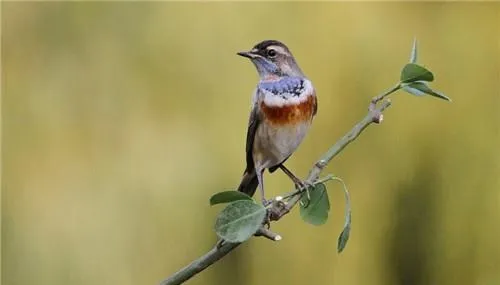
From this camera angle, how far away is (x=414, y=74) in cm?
31

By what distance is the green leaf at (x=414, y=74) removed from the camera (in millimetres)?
308

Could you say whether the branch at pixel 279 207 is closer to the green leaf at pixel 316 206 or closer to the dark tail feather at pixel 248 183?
the green leaf at pixel 316 206

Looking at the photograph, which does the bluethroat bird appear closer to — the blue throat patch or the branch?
the blue throat patch

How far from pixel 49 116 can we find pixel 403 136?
0.36m

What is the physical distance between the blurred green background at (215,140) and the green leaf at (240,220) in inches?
16.9

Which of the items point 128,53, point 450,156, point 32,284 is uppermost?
point 128,53

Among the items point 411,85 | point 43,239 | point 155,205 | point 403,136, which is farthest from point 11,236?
point 411,85

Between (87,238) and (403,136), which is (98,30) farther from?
(403,136)

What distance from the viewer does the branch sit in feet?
0.97

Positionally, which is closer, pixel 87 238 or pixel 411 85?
pixel 411 85

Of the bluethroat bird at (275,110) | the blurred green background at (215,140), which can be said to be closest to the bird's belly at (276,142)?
the bluethroat bird at (275,110)

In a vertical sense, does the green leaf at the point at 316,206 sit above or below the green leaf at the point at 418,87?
below

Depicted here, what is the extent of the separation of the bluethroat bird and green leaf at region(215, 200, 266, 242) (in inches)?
6.1

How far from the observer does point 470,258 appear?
28.8 inches
